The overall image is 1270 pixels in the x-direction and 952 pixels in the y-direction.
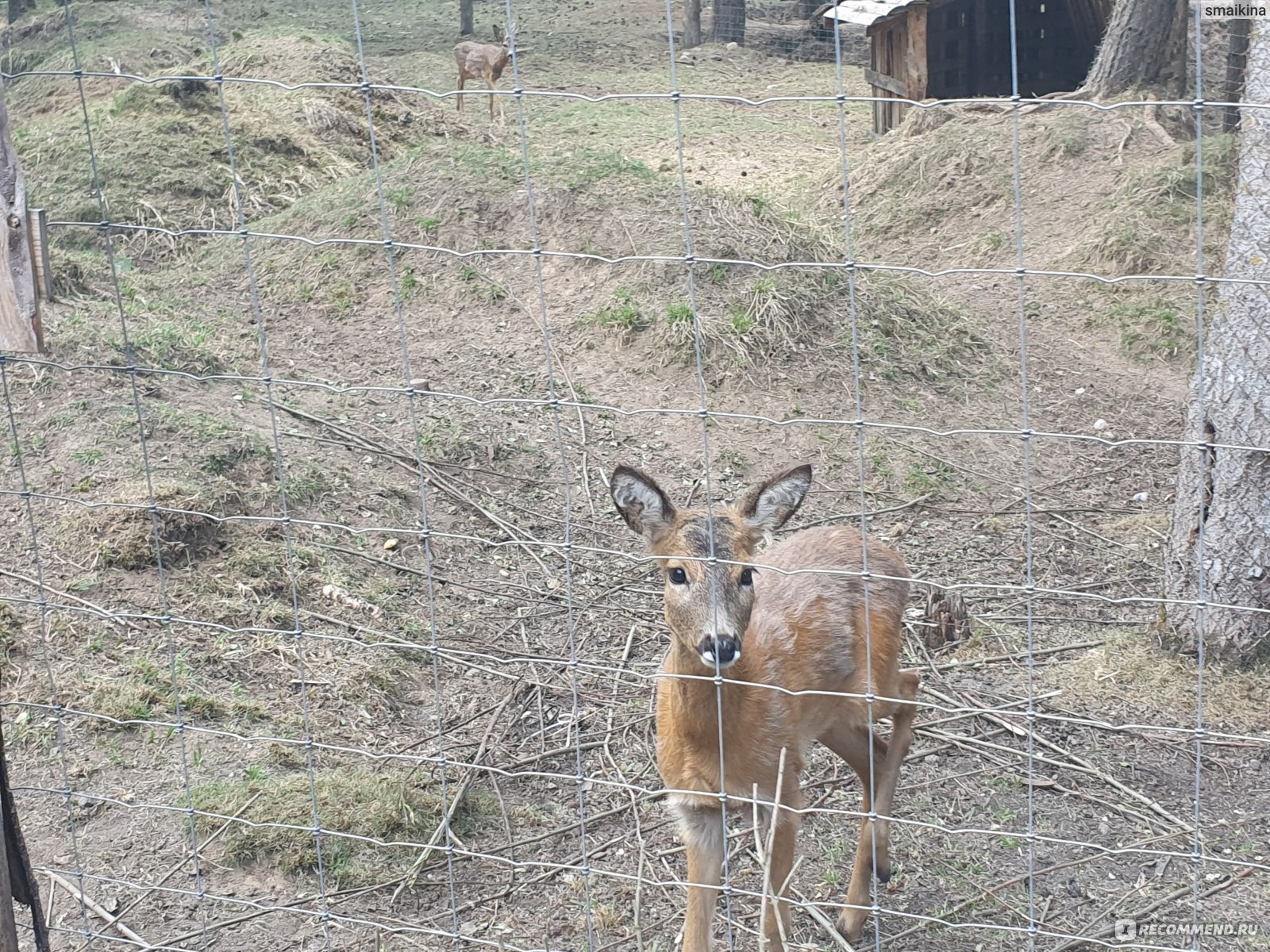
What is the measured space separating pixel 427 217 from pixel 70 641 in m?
5.93

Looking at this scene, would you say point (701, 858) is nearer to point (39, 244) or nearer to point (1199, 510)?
point (1199, 510)

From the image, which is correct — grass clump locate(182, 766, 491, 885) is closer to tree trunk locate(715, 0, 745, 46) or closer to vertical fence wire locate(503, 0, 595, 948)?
vertical fence wire locate(503, 0, 595, 948)

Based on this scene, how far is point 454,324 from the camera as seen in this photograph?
10047 millimetres

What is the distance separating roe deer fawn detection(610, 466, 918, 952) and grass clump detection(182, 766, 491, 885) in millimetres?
1072

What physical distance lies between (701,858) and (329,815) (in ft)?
4.52

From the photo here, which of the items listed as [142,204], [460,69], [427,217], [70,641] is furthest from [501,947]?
[460,69]

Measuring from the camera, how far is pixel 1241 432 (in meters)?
5.68

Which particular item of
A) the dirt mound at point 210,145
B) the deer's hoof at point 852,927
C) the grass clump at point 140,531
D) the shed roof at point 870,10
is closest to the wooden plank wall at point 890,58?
the shed roof at point 870,10

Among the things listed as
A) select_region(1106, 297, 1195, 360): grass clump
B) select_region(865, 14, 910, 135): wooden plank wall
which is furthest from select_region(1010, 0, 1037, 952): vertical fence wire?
select_region(865, 14, 910, 135): wooden plank wall

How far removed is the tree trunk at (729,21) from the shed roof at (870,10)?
27.9 feet

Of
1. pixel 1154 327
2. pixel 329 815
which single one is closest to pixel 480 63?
pixel 1154 327

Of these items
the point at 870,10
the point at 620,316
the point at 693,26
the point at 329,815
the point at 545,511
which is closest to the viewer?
the point at 329,815

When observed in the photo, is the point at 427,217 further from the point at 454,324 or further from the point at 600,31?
the point at 600,31

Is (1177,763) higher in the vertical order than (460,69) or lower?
lower
